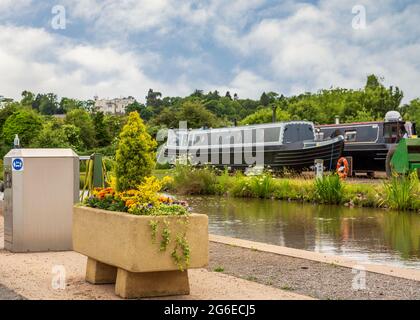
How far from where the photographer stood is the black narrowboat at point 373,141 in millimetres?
32219

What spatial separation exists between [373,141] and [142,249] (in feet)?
89.2

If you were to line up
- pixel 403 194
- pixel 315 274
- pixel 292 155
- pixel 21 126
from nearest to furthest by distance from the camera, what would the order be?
1. pixel 315 274
2. pixel 403 194
3. pixel 292 155
4. pixel 21 126

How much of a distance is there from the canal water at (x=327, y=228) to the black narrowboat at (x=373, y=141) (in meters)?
9.82

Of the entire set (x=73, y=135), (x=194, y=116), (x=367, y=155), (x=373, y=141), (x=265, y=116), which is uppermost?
(x=265, y=116)

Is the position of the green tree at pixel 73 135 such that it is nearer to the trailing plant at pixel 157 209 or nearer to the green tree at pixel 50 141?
the green tree at pixel 50 141

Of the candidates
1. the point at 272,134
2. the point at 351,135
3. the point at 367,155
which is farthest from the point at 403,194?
the point at 272,134

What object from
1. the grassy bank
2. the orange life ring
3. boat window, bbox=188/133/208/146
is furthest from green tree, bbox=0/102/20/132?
the grassy bank

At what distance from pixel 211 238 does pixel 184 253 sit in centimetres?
584

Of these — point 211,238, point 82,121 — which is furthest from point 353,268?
point 82,121

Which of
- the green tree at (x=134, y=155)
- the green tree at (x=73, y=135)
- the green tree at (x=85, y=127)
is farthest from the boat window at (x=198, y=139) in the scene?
the green tree at (x=134, y=155)

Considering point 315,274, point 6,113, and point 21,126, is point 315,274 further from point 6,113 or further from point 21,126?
point 6,113

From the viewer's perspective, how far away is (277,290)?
307 inches

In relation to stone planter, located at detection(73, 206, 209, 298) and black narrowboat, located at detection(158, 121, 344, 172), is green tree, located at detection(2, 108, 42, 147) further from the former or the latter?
stone planter, located at detection(73, 206, 209, 298)

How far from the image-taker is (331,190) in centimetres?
2280
